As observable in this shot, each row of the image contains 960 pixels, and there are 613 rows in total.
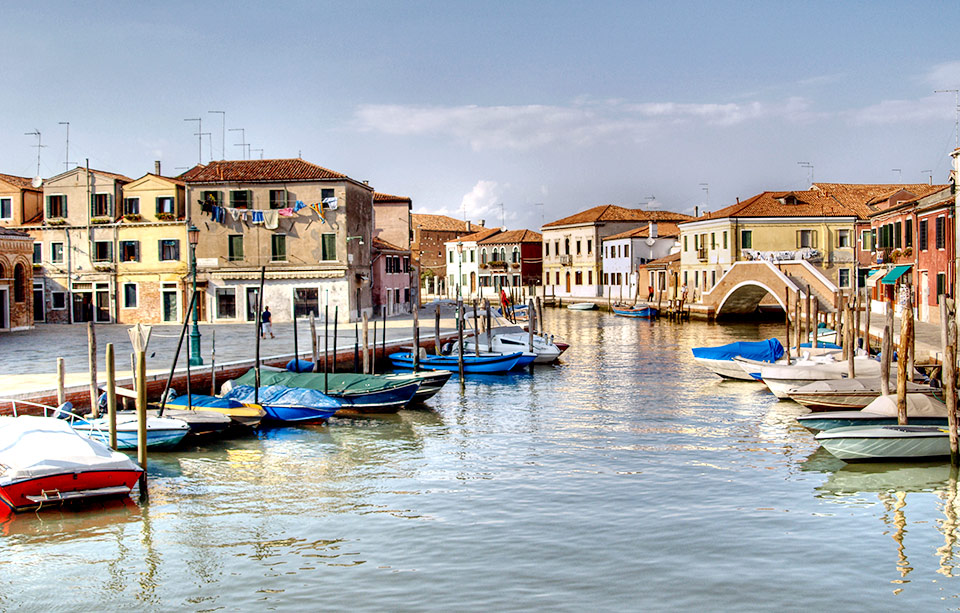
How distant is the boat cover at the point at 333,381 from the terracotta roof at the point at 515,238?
201ft

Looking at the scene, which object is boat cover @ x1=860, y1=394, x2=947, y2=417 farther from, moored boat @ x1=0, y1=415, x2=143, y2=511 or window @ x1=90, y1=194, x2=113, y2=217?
window @ x1=90, y1=194, x2=113, y2=217

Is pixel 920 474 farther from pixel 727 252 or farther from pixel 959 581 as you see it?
pixel 727 252

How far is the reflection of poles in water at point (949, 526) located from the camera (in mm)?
9949

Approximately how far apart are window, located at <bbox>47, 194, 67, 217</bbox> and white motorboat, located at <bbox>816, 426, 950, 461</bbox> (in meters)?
34.4

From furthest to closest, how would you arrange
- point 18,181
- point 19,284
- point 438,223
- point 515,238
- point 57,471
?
point 438,223, point 515,238, point 18,181, point 19,284, point 57,471

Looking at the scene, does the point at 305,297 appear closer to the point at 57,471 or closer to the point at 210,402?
the point at 210,402

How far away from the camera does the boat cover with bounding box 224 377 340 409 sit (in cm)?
1858

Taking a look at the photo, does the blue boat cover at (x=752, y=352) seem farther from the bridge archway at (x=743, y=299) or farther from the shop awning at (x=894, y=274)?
the bridge archway at (x=743, y=299)

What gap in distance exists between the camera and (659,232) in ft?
227

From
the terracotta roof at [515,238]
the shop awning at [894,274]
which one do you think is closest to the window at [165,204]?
the shop awning at [894,274]

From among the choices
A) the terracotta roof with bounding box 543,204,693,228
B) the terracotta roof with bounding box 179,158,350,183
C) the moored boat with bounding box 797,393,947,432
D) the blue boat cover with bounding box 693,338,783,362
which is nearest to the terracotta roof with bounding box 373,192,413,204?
the terracotta roof with bounding box 179,158,350,183

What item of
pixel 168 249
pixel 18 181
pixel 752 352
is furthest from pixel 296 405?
pixel 18 181

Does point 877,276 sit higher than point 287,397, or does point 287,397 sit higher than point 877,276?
point 877,276

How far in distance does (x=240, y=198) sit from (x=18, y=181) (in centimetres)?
1107
